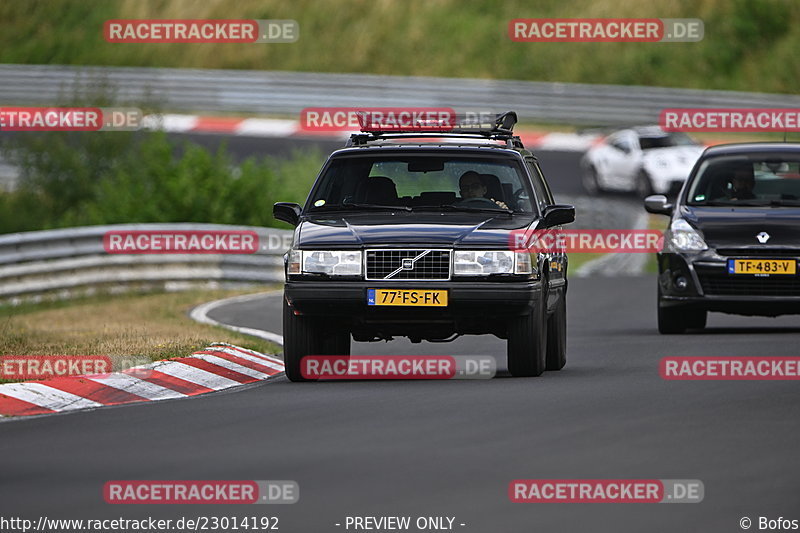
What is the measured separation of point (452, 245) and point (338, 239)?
30.9 inches

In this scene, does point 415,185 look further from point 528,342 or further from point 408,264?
point 528,342

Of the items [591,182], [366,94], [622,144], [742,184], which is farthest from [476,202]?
[366,94]

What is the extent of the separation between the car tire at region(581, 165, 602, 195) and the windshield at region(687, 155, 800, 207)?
56.7 ft

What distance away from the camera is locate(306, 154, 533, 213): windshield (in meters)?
13.2

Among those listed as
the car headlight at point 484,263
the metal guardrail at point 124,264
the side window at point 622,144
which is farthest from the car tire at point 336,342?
the side window at point 622,144

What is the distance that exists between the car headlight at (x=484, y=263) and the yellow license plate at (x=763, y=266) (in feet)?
15.1

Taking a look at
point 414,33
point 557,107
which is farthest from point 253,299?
point 414,33

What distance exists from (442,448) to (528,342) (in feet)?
11.6

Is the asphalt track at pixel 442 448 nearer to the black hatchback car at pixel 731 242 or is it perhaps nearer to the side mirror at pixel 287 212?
the side mirror at pixel 287 212

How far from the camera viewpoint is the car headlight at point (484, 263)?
1216cm

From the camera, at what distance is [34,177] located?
33375 mm

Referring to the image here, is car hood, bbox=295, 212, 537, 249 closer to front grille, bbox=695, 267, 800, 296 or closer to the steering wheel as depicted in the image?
the steering wheel

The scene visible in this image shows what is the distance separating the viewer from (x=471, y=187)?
1319 centimetres

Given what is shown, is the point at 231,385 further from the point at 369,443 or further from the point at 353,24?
the point at 353,24
